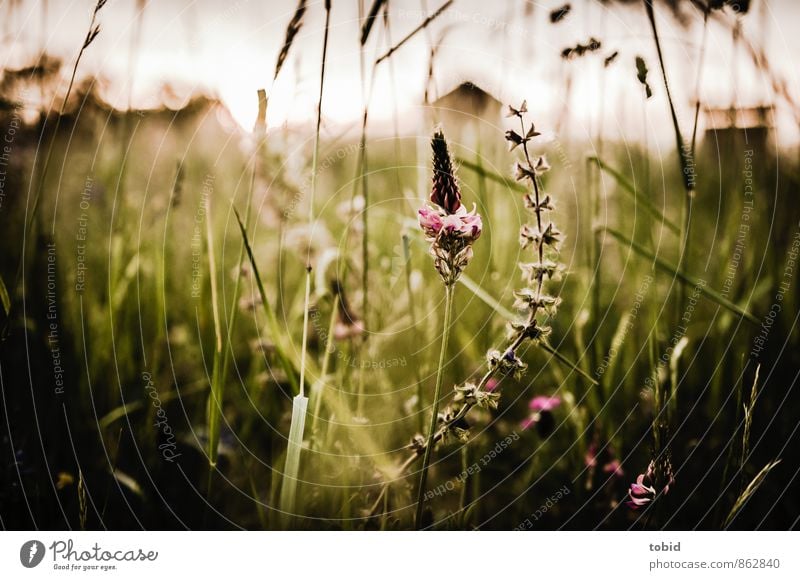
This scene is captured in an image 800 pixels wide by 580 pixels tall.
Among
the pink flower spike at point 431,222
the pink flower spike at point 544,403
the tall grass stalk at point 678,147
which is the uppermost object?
the tall grass stalk at point 678,147

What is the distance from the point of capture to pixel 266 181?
2.51 ft

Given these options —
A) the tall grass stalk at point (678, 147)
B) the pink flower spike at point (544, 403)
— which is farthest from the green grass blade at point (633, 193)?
the pink flower spike at point (544, 403)

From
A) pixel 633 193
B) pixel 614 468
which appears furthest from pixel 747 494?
pixel 633 193

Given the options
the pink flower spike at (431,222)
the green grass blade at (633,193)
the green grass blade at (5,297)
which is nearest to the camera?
the pink flower spike at (431,222)

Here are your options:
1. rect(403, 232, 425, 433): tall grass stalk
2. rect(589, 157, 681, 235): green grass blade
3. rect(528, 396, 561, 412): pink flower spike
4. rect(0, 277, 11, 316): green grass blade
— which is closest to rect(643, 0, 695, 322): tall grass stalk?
rect(589, 157, 681, 235): green grass blade

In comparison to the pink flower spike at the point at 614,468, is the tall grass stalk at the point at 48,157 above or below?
above

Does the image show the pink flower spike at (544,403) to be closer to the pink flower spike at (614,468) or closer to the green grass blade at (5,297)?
the pink flower spike at (614,468)
